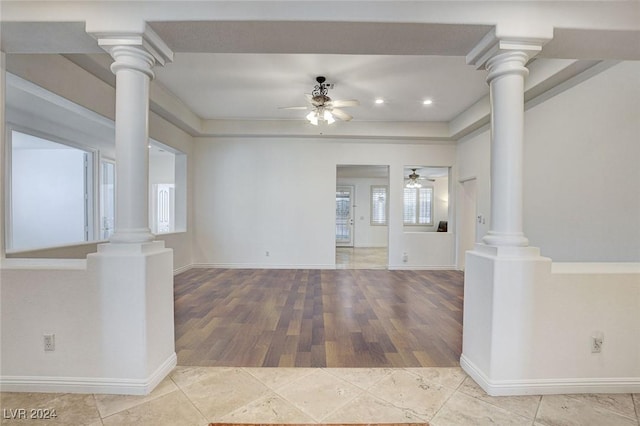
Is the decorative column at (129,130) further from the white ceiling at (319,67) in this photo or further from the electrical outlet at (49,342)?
the electrical outlet at (49,342)

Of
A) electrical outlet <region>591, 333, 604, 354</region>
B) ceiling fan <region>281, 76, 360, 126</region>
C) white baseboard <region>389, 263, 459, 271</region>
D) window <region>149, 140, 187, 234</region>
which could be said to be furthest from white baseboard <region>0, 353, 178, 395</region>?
window <region>149, 140, 187, 234</region>

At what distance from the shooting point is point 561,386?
1925mm

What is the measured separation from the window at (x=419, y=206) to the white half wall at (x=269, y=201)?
4.34 metres

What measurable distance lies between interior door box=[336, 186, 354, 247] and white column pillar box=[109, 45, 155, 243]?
8.53m

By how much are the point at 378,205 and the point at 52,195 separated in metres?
8.82

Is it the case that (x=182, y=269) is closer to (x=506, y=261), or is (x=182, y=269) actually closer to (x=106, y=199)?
(x=106, y=199)

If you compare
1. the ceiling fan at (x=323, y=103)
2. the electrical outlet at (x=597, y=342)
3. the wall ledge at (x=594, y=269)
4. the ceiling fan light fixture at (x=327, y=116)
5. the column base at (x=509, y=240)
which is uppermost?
the ceiling fan at (x=323, y=103)

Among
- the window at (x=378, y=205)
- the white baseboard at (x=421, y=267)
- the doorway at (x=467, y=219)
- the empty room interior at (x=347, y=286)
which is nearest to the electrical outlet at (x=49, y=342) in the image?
the empty room interior at (x=347, y=286)

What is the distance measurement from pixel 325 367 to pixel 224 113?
4.71 m

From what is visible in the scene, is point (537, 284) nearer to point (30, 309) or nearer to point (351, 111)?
point (30, 309)

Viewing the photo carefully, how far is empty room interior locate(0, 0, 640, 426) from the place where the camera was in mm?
1858

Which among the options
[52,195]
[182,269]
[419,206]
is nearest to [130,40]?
[182,269]

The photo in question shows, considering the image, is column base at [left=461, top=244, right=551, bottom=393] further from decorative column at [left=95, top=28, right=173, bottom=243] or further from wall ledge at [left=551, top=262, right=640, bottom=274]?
decorative column at [left=95, top=28, right=173, bottom=243]

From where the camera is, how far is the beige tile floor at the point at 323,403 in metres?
1.66
